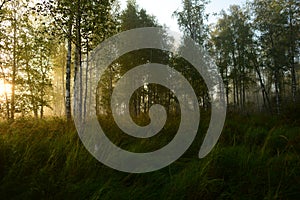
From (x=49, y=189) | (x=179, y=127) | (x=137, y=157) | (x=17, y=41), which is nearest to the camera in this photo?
(x=49, y=189)

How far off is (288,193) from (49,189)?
2973 mm

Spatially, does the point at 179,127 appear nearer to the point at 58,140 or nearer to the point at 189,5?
the point at 58,140

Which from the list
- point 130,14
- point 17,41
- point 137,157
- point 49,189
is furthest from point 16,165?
point 130,14

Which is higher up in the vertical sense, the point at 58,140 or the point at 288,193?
the point at 58,140

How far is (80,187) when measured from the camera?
3.02 metres

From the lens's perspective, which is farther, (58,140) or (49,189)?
(58,140)

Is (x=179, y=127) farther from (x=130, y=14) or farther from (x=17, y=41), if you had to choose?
(x=130, y=14)

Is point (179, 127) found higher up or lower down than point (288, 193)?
higher up

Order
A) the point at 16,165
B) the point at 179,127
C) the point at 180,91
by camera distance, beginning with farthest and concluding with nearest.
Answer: the point at 180,91 < the point at 179,127 < the point at 16,165

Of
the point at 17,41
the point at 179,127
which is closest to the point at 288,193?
the point at 179,127

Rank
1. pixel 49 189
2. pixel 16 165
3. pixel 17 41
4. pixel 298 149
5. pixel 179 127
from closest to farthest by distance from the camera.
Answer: pixel 49 189
pixel 16 165
pixel 298 149
pixel 179 127
pixel 17 41

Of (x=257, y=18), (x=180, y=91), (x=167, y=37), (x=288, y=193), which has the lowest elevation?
(x=288, y=193)

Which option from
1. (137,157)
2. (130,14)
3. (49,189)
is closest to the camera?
(49,189)

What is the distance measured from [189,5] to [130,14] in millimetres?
6381
